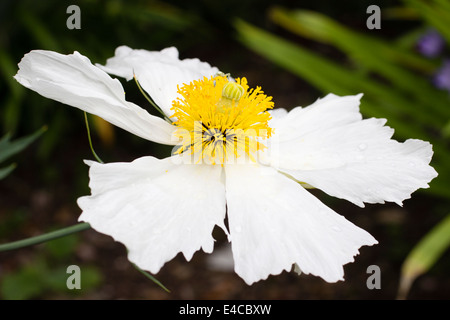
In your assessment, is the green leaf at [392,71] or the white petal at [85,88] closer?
the white petal at [85,88]

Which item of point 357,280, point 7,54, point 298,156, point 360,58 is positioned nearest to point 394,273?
point 357,280

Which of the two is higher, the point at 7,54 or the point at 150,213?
the point at 7,54

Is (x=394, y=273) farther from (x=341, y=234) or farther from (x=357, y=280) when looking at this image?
(x=341, y=234)

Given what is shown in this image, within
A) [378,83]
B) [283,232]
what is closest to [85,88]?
[283,232]

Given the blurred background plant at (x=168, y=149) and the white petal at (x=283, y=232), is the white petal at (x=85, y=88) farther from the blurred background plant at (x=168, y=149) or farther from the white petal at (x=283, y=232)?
the blurred background plant at (x=168, y=149)

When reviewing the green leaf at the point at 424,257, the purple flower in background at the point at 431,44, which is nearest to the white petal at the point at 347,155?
the green leaf at the point at 424,257

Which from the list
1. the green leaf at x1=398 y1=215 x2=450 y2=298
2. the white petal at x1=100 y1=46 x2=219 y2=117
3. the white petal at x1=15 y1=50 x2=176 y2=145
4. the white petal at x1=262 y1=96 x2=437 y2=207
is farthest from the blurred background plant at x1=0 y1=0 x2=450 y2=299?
Result: the white petal at x1=15 y1=50 x2=176 y2=145

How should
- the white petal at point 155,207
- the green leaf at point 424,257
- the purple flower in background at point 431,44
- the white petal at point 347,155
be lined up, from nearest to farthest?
the white petal at point 155,207
the white petal at point 347,155
the green leaf at point 424,257
the purple flower in background at point 431,44
